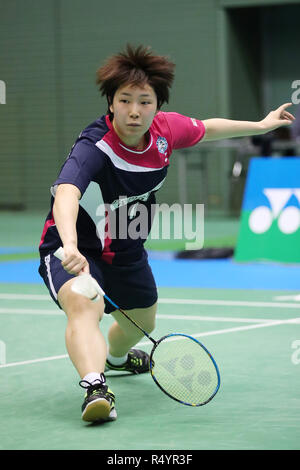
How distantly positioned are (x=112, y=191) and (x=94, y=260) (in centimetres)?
34

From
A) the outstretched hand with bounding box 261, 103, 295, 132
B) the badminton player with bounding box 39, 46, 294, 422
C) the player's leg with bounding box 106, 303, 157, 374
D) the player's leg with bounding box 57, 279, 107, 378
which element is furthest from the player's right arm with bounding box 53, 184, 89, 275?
the outstretched hand with bounding box 261, 103, 295, 132

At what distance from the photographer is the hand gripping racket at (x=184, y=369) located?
3777 millimetres

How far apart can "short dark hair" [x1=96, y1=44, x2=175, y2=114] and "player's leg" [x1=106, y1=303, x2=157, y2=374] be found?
1.07 metres

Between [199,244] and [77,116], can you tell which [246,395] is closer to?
[199,244]

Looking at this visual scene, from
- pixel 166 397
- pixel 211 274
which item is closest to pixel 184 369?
pixel 166 397

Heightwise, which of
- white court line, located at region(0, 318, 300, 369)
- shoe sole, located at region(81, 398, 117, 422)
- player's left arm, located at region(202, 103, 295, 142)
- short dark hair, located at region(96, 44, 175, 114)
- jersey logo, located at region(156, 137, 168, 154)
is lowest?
white court line, located at region(0, 318, 300, 369)

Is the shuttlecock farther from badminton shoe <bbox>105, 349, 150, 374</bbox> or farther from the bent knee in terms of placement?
badminton shoe <bbox>105, 349, 150, 374</bbox>

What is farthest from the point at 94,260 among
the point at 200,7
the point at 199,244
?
the point at 200,7

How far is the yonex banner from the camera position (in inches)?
342

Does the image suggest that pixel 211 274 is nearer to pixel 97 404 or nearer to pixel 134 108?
pixel 134 108

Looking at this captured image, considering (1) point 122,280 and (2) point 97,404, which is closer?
(2) point 97,404

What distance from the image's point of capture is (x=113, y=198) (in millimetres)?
4051

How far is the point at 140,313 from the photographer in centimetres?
441

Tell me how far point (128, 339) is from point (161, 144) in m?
1.04
